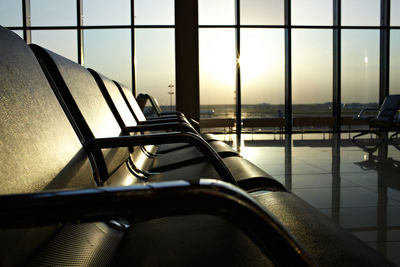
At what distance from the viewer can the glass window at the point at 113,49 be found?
7754 mm

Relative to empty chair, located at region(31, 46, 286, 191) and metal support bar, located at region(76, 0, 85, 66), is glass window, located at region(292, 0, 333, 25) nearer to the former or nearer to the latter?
metal support bar, located at region(76, 0, 85, 66)

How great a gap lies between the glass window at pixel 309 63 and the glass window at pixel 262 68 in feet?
1.01

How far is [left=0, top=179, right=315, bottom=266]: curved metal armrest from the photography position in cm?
28

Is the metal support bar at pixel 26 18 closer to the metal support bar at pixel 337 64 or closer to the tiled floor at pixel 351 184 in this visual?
the tiled floor at pixel 351 184

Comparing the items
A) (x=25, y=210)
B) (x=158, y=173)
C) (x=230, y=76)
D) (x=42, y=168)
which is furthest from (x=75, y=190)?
(x=230, y=76)

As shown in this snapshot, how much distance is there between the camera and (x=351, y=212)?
6.81 ft

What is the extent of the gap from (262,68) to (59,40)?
4880 mm

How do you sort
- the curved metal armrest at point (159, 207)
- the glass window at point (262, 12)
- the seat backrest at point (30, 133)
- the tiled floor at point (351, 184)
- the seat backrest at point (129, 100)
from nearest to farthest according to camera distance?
the curved metal armrest at point (159, 207) < the seat backrest at point (30, 133) < the tiled floor at point (351, 184) < the seat backrest at point (129, 100) < the glass window at point (262, 12)

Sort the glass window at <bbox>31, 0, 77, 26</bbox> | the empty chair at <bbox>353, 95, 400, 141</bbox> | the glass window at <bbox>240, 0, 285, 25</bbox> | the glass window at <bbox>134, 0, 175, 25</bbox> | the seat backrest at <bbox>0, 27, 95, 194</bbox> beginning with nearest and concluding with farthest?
the seat backrest at <bbox>0, 27, 95, 194</bbox> < the empty chair at <bbox>353, 95, 400, 141</bbox> < the glass window at <bbox>31, 0, 77, 26</bbox> < the glass window at <bbox>134, 0, 175, 25</bbox> < the glass window at <bbox>240, 0, 285, 25</bbox>

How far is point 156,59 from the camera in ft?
26.2

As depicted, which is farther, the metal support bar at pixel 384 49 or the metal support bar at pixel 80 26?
the metal support bar at pixel 384 49

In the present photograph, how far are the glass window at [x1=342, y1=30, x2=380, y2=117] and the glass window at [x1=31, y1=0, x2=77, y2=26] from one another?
254 inches

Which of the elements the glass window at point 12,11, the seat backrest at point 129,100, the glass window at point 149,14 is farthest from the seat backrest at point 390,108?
the glass window at point 12,11

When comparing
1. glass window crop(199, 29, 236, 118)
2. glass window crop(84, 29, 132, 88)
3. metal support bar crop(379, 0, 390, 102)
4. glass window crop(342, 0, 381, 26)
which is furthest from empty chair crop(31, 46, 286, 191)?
metal support bar crop(379, 0, 390, 102)
